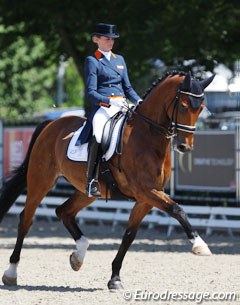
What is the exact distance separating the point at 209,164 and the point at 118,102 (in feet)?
22.3

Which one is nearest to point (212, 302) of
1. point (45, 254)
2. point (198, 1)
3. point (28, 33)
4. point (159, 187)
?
point (159, 187)

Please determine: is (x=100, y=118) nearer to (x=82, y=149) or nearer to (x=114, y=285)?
(x=82, y=149)

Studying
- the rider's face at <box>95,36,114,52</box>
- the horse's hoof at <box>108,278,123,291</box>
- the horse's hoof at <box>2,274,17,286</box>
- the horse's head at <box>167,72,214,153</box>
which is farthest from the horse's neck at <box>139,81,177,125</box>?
the horse's hoof at <box>2,274,17,286</box>

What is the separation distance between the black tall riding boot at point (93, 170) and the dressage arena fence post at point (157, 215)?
19.9 feet

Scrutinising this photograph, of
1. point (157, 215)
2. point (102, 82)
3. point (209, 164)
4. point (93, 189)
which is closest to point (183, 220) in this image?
point (93, 189)

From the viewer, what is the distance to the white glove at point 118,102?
878cm

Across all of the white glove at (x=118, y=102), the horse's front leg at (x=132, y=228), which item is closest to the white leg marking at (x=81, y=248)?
the horse's front leg at (x=132, y=228)

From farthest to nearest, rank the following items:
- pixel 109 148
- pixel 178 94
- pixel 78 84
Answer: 1. pixel 78 84
2. pixel 109 148
3. pixel 178 94

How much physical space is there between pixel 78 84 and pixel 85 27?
3596 cm

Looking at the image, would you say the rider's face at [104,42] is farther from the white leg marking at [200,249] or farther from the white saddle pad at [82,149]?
the white leg marking at [200,249]

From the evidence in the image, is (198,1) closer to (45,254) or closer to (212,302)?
(45,254)

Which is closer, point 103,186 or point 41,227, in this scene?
point 103,186

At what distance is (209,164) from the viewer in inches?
604

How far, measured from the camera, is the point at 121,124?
347 inches
